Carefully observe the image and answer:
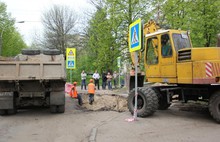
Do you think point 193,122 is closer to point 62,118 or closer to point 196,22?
point 62,118

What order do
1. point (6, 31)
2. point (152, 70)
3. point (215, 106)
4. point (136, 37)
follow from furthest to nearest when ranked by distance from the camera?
point (6, 31) → point (152, 70) → point (136, 37) → point (215, 106)

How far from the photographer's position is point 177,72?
34.9 feet

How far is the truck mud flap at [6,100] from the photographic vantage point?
11.7 meters

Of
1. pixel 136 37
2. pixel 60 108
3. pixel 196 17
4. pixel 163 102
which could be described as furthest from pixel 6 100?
pixel 196 17

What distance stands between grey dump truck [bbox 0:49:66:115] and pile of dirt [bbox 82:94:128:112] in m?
2.06

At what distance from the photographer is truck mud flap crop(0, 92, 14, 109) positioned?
38.5ft

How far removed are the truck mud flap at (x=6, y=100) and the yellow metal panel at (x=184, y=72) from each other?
19.8 ft

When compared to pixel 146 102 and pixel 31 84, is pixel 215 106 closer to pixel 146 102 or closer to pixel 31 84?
pixel 146 102

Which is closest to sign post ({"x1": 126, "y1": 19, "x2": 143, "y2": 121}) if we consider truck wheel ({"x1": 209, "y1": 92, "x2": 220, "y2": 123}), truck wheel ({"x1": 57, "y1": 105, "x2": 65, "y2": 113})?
truck wheel ({"x1": 209, "y1": 92, "x2": 220, "y2": 123})

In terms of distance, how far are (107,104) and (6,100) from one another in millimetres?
4847

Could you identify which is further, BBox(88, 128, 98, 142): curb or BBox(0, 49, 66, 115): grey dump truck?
BBox(0, 49, 66, 115): grey dump truck

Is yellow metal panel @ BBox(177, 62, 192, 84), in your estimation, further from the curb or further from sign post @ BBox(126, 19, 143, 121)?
the curb

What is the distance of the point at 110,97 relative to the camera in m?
16.9

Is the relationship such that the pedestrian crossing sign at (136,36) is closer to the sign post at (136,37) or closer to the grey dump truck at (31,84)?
the sign post at (136,37)
